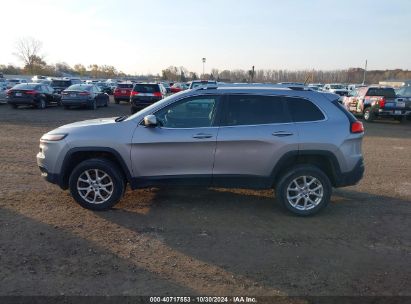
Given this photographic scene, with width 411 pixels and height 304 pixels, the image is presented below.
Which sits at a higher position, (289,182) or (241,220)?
(289,182)

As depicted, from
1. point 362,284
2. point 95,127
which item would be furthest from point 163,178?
point 362,284

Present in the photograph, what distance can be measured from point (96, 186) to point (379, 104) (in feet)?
57.9

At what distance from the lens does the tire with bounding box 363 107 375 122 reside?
2031cm

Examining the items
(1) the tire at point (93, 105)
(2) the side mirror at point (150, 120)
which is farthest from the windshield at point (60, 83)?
(2) the side mirror at point (150, 120)

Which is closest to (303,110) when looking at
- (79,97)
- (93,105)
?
(79,97)

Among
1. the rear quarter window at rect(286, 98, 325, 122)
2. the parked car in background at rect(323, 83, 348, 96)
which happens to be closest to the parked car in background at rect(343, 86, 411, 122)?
the parked car in background at rect(323, 83, 348, 96)

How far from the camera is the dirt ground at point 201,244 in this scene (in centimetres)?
377

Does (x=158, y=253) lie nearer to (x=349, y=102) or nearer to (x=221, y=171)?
(x=221, y=171)

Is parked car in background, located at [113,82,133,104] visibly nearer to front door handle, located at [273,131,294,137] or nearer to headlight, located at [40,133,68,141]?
headlight, located at [40,133,68,141]

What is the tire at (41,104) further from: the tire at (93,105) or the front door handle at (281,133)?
the front door handle at (281,133)

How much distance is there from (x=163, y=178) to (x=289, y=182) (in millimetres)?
1821

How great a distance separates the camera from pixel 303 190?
5672 mm

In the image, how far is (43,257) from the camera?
13.9ft

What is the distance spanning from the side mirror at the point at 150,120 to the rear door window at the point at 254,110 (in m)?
0.98
